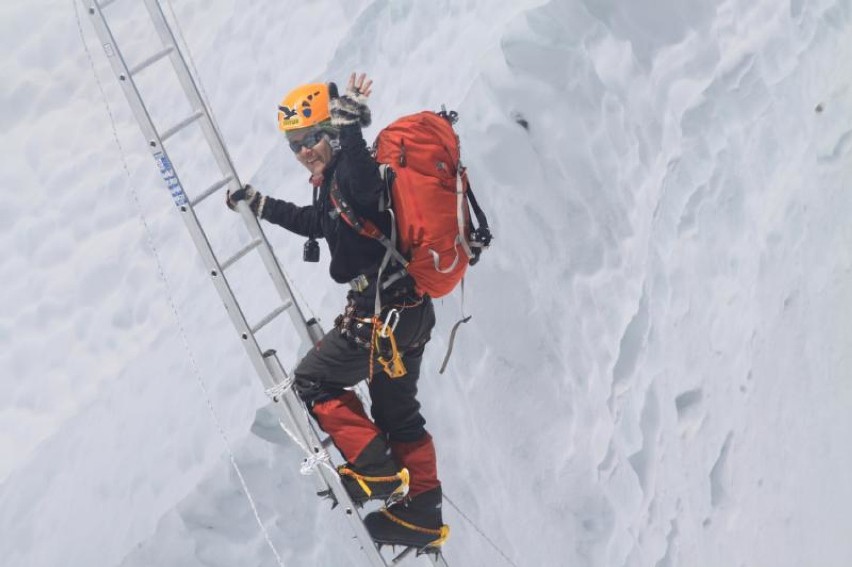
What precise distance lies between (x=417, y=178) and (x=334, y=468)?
3.84 ft

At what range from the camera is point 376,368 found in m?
3.39

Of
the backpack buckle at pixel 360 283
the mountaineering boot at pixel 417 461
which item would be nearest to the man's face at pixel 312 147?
the backpack buckle at pixel 360 283

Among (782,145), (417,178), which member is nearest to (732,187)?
(782,145)

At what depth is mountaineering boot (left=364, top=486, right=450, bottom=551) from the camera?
353 cm

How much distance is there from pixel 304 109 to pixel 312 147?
13cm

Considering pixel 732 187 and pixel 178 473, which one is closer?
pixel 178 473

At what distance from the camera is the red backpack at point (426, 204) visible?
3.10m

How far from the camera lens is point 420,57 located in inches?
202

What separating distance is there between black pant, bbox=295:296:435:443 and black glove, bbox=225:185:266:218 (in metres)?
0.50

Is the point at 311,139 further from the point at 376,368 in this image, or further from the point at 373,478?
the point at 373,478

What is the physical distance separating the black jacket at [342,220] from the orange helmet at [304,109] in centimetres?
15

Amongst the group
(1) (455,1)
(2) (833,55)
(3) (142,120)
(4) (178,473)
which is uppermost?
(1) (455,1)

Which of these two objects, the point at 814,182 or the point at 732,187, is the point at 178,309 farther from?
the point at 814,182

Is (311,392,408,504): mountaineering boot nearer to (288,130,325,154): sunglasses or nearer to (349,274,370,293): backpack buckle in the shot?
(349,274,370,293): backpack buckle
